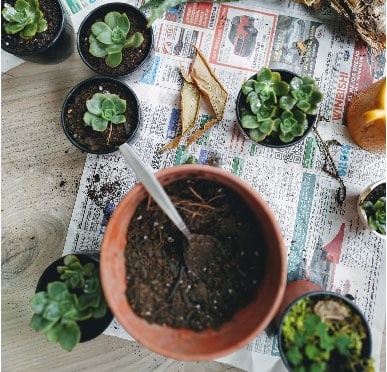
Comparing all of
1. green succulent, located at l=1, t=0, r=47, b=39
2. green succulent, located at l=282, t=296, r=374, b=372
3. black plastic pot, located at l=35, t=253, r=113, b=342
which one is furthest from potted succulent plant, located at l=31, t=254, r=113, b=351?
green succulent, located at l=1, t=0, r=47, b=39

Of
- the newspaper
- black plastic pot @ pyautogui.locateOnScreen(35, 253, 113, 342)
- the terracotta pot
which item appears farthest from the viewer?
the newspaper

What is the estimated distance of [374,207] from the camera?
982 mm

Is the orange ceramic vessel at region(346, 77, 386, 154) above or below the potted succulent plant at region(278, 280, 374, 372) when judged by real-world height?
above

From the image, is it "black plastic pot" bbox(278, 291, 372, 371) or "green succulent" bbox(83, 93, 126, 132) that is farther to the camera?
"green succulent" bbox(83, 93, 126, 132)

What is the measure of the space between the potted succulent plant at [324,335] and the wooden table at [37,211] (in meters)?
0.19

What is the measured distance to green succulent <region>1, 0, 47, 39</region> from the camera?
98 centimetres

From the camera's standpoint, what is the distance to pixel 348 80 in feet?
3.54

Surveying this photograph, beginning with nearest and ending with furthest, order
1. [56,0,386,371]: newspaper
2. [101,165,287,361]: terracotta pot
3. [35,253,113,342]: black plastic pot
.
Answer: [101,165,287,361]: terracotta pot → [35,253,113,342]: black plastic pot → [56,0,386,371]: newspaper

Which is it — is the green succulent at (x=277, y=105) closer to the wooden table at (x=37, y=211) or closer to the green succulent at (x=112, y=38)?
the green succulent at (x=112, y=38)

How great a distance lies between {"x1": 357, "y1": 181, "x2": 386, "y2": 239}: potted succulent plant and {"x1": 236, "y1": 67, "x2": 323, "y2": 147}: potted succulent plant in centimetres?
18

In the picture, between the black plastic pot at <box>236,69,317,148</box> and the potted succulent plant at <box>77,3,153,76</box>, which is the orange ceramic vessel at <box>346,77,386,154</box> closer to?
the black plastic pot at <box>236,69,317,148</box>

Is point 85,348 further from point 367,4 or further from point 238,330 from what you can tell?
point 367,4

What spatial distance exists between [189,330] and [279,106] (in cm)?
44

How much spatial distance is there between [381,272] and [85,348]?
62 centimetres
